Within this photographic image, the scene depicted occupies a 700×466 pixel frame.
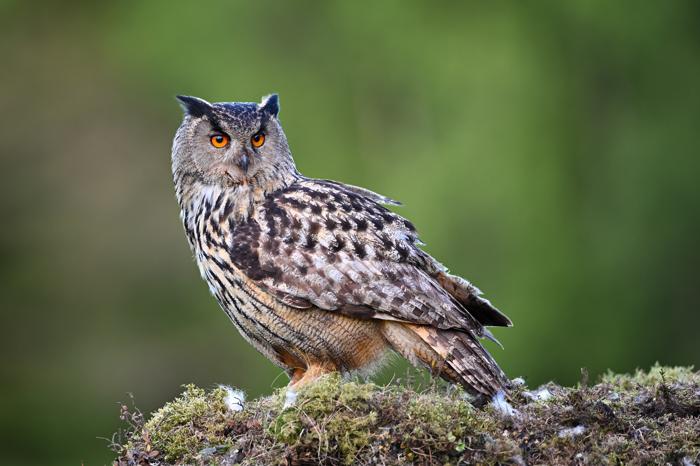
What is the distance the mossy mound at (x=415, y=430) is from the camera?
3377 millimetres

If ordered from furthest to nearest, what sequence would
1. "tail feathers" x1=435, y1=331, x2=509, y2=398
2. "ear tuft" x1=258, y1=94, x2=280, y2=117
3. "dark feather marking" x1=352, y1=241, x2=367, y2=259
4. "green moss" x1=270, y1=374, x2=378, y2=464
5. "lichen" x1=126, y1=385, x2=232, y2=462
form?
1. "ear tuft" x1=258, y1=94, x2=280, y2=117
2. "dark feather marking" x1=352, y1=241, x2=367, y2=259
3. "tail feathers" x1=435, y1=331, x2=509, y2=398
4. "lichen" x1=126, y1=385, x2=232, y2=462
5. "green moss" x1=270, y1=374, x2=378, y2=464

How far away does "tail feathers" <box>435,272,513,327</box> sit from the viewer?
4324 mm

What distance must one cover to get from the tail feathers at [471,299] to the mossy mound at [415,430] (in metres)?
0.53

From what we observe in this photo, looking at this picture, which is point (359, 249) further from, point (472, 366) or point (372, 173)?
point (372, 173)

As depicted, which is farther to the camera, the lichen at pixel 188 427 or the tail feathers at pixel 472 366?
the tail feathers at pixel 472 366

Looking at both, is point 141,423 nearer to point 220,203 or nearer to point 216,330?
point 220,203

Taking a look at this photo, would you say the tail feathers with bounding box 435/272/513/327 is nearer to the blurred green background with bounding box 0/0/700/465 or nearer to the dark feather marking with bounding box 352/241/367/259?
the dark feather marking with bounding box 352/241/367/259

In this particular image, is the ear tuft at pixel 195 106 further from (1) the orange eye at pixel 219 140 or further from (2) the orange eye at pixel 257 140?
(2) the orange eye at pixel 257 140

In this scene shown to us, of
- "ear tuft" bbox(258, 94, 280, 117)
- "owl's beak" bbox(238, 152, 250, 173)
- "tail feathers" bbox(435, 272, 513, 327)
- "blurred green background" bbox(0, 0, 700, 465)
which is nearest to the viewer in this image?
"tail feathers" bbox(435, 272, 513, 327)

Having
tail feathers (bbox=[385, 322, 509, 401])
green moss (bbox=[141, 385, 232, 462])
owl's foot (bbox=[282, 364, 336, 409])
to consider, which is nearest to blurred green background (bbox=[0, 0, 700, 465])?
owl's foot (bbox=[282, 364, 336, 409])

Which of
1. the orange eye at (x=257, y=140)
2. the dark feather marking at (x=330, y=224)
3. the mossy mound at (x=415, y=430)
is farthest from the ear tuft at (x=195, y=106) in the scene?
the mossy mound at (x=415, y=430)

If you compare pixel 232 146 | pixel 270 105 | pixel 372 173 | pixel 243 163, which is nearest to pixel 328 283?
→ pixel 243 163

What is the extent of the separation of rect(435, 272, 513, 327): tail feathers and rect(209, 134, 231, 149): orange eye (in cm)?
111

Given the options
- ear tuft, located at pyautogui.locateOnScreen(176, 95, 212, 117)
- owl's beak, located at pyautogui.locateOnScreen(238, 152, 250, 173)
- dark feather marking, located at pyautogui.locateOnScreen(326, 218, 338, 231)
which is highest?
ear tuft, located at pyautogui.locateOnScreen(176, 95, 212, 117)
